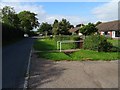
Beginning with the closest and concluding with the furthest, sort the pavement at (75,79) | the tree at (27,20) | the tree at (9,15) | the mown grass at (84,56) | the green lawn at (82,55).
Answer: the pavement at (75,79)
the mown grass at (84,56)
the green lawn at (82,55)
the tree at (9,15)
the tree at (27,20)

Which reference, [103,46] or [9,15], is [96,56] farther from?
[9,15]

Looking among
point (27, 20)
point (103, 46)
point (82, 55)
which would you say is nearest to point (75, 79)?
point (82, 55)

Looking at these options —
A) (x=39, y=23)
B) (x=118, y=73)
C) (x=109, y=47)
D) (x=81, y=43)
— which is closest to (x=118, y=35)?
(x=81, y=43)

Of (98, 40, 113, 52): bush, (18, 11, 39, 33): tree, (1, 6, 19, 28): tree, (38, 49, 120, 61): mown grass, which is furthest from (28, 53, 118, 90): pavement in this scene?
(18, 11, 39, 33): tree

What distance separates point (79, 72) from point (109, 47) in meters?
10.0

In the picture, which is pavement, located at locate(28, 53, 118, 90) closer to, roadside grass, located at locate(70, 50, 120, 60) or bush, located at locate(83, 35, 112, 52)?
roadside grass, located at locate(70, 50, 120, 60)

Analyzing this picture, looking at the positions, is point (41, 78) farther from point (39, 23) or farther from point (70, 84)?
point (39, 23)

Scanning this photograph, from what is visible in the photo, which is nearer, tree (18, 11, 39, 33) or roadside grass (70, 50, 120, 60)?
roadside grass (70, 50, 120, 60)

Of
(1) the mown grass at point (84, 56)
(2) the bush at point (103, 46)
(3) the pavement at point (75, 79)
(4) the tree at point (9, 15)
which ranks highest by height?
(4) the tree at point (9, 15)

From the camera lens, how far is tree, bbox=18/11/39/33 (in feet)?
294

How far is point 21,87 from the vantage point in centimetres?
752

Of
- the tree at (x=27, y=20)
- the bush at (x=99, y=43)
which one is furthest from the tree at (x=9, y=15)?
the bush at (x=99, y=43)

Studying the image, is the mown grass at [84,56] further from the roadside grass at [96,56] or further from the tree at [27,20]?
the tree at [27,20]

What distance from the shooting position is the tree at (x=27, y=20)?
8956 cm
